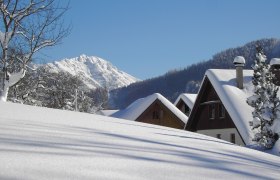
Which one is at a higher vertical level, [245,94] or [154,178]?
[154,178]

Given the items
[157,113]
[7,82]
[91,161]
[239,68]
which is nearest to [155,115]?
[157,113]

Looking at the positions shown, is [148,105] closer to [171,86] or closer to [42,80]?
[42,80]

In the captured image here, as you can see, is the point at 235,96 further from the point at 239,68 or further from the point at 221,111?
the point at 221,111

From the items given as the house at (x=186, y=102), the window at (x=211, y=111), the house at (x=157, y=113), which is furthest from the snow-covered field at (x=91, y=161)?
the house at (x=186, y=102)

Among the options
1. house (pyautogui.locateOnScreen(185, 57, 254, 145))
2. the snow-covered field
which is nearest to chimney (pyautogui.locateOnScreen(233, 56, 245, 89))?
house (pyautogui.locateOnScreen(185, 57, 254, 145))

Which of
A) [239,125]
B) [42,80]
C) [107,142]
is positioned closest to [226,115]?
[239,125]

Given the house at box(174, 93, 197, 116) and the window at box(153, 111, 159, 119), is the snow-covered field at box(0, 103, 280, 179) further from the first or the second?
the house at box(174, 93, 197, 116)

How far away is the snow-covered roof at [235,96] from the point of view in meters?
24.3

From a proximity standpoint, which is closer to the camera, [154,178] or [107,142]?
[154,178]

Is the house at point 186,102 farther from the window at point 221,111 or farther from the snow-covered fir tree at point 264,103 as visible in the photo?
the snow-covered fir tree at point 264,103

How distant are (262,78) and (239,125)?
3.84 metres

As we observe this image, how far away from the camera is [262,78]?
71.9 ft

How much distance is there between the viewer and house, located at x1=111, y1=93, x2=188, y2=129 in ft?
108

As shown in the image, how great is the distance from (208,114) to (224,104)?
139 inches
